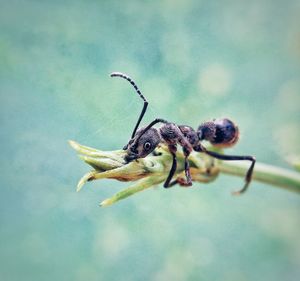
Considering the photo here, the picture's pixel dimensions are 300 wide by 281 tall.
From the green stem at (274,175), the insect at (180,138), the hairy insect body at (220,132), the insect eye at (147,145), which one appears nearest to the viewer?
the green stem at (274,175)

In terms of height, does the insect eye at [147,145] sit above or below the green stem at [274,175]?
above

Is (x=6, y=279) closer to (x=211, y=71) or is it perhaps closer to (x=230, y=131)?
(x=230, y=131)

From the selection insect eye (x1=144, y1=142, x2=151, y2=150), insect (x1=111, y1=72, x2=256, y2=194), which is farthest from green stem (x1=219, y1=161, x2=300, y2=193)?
insect eye (x1=144, y1=142, x2=151, y2=150)

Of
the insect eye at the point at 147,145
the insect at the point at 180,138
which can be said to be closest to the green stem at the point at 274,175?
the insect at the point at 180,138

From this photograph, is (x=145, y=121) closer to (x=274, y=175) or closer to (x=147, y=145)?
(x=147, y=145)

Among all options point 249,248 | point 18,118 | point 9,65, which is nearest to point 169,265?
point 249,248

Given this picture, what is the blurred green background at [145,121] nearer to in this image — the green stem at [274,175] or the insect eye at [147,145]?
the insect eye at [147,145]
